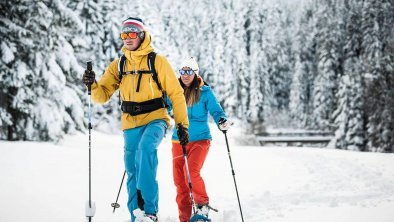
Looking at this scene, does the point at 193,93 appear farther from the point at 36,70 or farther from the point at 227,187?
the point at 36,70

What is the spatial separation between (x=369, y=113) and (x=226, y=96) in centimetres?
2182

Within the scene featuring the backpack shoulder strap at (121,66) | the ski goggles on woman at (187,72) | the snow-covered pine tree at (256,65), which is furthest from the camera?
the snow-covered pine tree at (256,65)

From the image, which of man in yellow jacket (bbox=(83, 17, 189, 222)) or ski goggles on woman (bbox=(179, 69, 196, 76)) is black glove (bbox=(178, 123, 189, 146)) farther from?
ski goggles on woman (bbox=(179, 69, 196, 76))

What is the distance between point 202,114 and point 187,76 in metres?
0.65

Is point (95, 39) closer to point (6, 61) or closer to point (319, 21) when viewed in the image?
point (6, 61)

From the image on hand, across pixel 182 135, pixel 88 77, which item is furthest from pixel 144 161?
pixel 88 77

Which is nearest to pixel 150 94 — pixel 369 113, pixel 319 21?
pixel 369 113

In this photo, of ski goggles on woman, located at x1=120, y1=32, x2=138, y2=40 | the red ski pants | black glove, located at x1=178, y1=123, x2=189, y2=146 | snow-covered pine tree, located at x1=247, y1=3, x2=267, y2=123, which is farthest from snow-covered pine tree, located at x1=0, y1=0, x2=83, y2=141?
snow-covered pine tree, located at x1=247, y1=3, x2=267, y2=123

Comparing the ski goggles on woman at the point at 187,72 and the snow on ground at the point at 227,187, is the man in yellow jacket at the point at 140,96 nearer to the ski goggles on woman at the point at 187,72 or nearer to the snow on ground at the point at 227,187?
the ski goggles on woman at the point at 187,72

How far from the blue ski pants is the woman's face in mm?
1557

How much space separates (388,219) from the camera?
5.24m

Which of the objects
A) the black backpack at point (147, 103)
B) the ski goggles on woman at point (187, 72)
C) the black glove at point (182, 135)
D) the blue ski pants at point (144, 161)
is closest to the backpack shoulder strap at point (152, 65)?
the black backpack at point (147, 103)

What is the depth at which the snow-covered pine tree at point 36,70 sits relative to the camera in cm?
1432

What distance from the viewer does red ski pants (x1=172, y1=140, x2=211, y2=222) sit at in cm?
566
